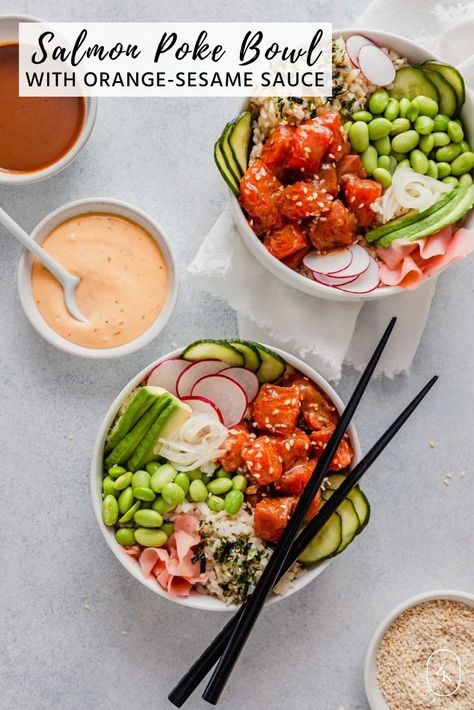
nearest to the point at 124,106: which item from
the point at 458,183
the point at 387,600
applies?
the point at 458,183

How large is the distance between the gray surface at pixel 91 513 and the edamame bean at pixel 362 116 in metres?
0.55

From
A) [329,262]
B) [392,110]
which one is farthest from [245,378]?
[392,110]

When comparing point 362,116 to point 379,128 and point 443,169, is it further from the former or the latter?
point 443,169

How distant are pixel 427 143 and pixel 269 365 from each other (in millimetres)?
926

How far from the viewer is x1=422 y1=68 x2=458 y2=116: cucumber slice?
2.86 m

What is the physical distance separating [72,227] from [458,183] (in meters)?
1.36

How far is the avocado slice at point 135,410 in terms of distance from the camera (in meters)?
2.76

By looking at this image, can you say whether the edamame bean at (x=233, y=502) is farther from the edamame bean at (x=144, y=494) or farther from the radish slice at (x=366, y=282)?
the radish slice at (x=366, y=282)

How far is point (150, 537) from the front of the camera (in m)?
2.78

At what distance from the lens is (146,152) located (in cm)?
317

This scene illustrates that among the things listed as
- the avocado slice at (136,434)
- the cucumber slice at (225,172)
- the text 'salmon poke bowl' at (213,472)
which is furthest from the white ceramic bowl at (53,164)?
the avocado slice at (136,434)

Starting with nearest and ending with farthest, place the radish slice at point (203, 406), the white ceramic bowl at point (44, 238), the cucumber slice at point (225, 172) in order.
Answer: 1. the cucumber slice at point (225, 172)
2. the radish slice at point (203, 406)
3. the white ceramic bowl at point (44, 238)

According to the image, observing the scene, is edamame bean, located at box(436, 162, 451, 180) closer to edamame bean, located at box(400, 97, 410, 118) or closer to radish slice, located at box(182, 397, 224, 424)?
edamame bean, located at box(400, 97, 410, 118)

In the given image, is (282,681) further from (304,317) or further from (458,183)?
(458,183)
